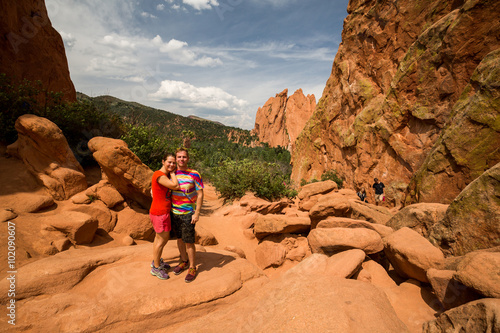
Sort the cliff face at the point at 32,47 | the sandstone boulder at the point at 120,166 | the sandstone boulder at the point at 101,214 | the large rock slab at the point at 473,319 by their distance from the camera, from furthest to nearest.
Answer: the cliff face at the point at 32,47
the sandstone boulder at the point at 120,166
the sandstone boulder at the point at 101,214
the large rock slab at the point at 473,319


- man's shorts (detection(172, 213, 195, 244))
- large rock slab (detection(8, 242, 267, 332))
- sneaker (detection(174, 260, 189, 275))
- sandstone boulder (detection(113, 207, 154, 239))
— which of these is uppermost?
man's shorts (detection(172, 213, 195, 244))

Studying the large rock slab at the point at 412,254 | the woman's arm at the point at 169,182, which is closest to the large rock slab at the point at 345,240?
the large rock slab at the point at 412,254

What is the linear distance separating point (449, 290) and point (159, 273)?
401 cm

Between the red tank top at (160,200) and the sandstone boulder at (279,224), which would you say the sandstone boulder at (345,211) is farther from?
the red tank top at (160,200)

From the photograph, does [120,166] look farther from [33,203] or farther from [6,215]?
[6,215]

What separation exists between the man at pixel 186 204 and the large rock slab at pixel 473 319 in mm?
→ 3136

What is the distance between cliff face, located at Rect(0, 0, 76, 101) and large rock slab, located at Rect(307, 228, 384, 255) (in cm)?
1119

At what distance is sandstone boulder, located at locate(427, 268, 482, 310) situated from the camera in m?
2.84

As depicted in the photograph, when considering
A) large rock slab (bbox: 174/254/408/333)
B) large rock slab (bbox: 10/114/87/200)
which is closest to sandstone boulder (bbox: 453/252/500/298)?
large rock slab (bbox: 174/254/408/333)

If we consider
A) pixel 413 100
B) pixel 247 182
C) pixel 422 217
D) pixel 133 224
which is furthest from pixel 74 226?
pixel 413 100

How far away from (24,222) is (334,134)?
67.2 feet

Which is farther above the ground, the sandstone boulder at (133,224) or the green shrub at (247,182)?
the green shrub at (247,182)

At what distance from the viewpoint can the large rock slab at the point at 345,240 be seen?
4660 millimetres

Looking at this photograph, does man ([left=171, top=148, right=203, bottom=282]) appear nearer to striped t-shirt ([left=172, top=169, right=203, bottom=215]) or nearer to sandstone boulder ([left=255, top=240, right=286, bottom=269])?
striped t-shirt ([left=172, top=169, right=203, bottom=215])
